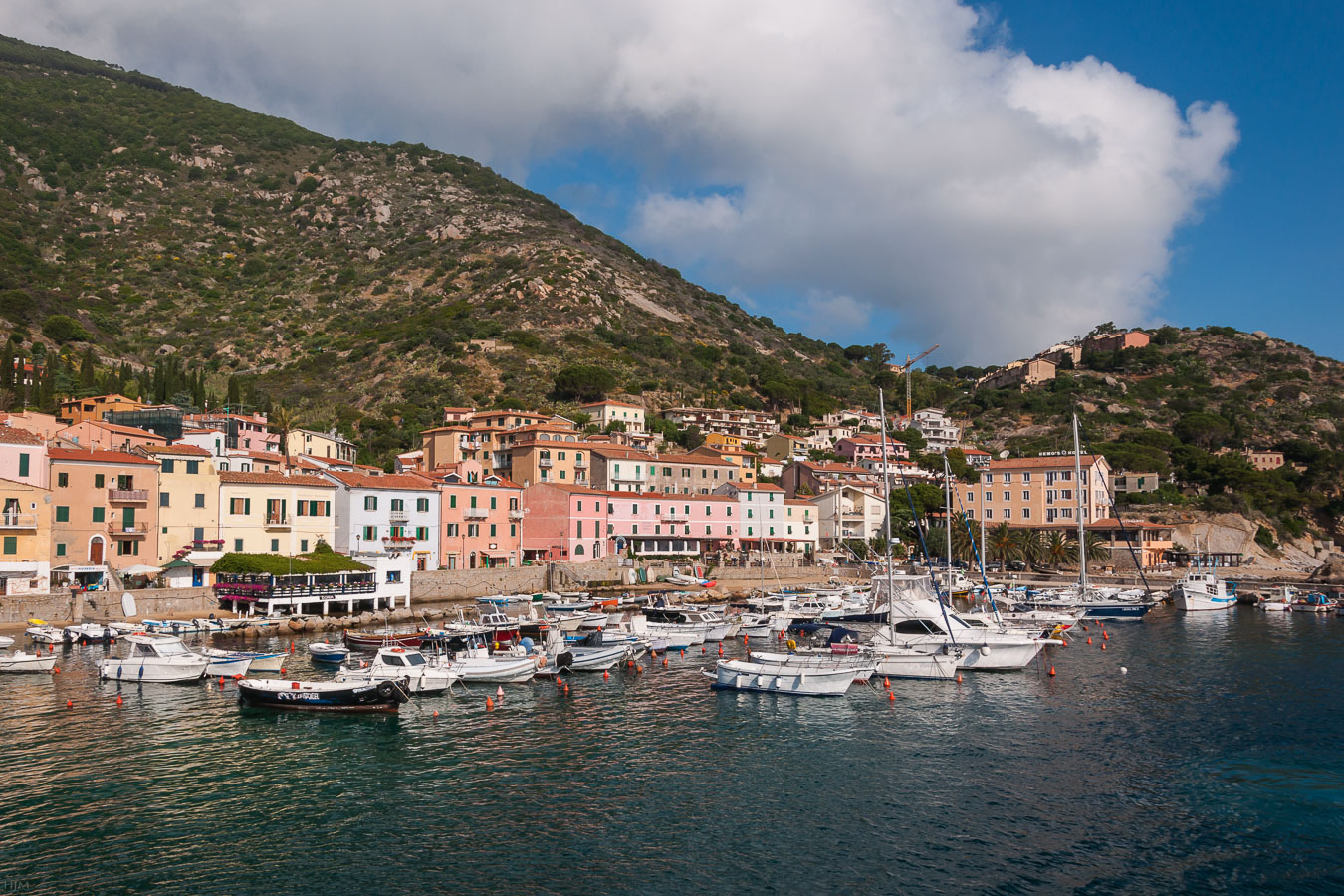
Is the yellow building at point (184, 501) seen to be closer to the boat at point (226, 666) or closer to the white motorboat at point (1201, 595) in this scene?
the boat at point (226, 666)

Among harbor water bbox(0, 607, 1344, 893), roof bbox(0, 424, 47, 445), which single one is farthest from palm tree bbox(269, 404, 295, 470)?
harbor water bbox(0, 607, 1344, 893)

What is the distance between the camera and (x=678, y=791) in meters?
25.3

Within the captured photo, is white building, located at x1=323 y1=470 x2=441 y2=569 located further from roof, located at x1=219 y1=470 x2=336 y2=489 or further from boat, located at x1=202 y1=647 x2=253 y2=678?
boat, located at x1=202 y1=647 x2=253 y2=678

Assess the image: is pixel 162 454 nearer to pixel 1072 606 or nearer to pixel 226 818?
pixel 226 818

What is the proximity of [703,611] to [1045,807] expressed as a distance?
34.6 m

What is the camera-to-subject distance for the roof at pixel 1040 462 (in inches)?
4296

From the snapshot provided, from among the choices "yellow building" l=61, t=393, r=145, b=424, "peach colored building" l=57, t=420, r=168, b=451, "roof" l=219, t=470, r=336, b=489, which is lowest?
"roof" l=219, t=470, r=336, b=489

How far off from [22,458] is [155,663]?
80.7ft

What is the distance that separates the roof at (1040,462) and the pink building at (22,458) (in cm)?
9908

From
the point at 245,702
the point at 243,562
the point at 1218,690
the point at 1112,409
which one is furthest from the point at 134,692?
the point at 1112,409

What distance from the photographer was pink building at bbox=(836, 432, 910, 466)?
13438 cm

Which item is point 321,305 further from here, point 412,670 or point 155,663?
point 412,670

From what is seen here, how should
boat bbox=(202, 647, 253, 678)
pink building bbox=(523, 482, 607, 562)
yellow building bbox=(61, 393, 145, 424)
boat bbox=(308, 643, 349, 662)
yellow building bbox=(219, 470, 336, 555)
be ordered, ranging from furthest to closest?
yellow building bbox=(61, 393, 145, 424) → pink building bbox=(523, 482, 607, 562) → yellow building bbox=(219, 470, 336, 555) → boat bbox=(308, 643, 349, 662) → boat bbox=(202, 647, 253, 678)

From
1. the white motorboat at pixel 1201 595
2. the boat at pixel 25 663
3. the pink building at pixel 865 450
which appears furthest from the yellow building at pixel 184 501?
the pink building at pixel 865 450
